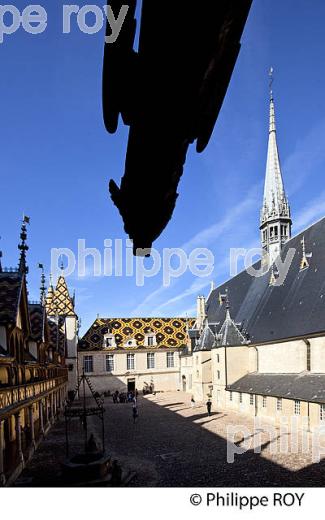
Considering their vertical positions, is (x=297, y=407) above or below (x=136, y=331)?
below

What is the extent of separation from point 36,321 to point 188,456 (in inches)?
547

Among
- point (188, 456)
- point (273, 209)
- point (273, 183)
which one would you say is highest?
point (273, 183)

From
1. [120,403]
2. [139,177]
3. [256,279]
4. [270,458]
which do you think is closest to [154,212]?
[139,177]

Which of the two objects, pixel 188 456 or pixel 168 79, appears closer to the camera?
pixel 168 79

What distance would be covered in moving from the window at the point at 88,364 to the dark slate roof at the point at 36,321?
28586mm

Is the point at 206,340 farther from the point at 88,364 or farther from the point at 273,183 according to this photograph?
the point at 273,183

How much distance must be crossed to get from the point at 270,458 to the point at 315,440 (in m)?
4.59

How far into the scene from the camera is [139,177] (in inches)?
93.9

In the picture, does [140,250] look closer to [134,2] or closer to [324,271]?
[134,2]

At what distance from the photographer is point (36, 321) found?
27094mm

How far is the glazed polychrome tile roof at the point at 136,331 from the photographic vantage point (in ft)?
189

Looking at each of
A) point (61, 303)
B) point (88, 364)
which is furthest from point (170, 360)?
point (61, 303)

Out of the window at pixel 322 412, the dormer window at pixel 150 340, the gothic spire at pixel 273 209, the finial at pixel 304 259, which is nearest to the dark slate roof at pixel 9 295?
the window at pixel 322 412

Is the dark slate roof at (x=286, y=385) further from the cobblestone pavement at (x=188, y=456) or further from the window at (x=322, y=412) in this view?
the cobblestone pavement at (x=188, y=456)
